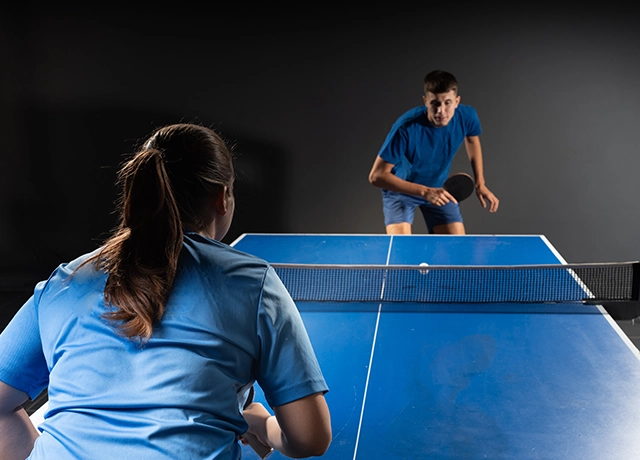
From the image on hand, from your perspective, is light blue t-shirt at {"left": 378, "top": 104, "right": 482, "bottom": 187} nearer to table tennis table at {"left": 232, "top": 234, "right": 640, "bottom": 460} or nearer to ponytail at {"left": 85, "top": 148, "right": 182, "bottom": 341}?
table tennis table at {"left": 232, "top": 234, "right": 640, "bottom": 460}

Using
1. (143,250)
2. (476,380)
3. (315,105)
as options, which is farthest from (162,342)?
(315,105)

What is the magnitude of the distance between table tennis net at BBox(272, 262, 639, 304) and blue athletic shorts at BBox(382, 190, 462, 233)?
2.21m

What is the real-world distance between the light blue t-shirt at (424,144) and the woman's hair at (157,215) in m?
4.48

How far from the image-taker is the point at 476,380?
2.36 m

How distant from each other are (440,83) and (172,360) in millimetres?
4921

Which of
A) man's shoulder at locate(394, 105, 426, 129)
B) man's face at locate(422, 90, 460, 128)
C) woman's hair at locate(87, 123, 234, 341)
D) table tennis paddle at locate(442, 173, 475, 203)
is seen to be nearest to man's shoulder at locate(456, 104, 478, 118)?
man's face at locate(422, 90, 460, 128)

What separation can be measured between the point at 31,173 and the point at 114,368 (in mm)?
6130

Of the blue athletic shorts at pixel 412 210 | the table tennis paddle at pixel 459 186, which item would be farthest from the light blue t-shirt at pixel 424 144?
the blue athletic shorts at pixel 412 210

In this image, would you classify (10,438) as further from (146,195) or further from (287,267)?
(287,267)

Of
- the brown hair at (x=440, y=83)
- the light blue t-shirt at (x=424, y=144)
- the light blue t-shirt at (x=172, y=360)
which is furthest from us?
the light blue t-shirt at (x=424, y=144)

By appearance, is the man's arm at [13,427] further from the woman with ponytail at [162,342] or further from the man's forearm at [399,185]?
the man's forearm at [399,185]

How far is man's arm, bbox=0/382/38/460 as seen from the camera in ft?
4.26

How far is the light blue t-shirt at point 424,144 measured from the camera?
5758 millimetres

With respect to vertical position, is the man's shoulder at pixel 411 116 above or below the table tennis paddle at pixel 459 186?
above
